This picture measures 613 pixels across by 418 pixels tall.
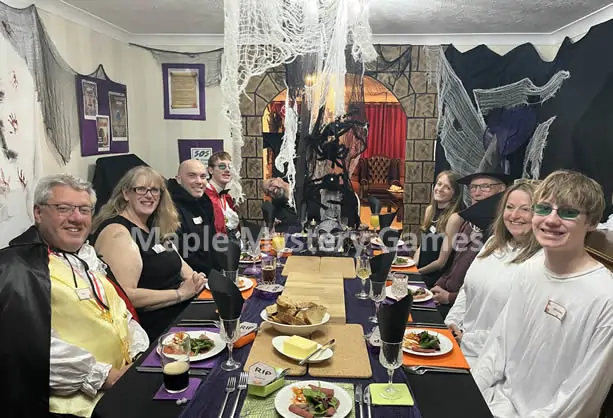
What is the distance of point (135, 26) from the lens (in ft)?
14.2

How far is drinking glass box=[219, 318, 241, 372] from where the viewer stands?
1.38 m

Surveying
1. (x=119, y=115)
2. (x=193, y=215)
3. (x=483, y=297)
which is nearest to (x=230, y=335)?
(x=483, y=297)

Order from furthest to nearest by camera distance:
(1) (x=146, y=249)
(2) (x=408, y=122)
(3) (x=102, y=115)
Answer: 1. (2) (x=408, y=122)
2. (3) (x=102, y=115)
3. (1) (x=146, y=249)

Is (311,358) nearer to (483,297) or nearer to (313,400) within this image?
(313,400)

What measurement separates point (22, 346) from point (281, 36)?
162 centimetres

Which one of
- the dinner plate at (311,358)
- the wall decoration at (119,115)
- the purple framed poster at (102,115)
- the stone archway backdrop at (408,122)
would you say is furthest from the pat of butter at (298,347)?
the stone archway backdrop at (408,122)

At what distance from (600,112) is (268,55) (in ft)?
9.33

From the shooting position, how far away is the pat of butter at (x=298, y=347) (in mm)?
1444

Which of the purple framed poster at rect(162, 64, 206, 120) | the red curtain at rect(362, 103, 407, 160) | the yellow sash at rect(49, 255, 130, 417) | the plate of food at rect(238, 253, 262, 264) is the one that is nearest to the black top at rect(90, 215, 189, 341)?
the plate of food at rect(238, 253, 262, 264)

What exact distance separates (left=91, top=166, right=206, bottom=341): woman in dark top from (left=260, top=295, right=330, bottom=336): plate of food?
2.23ft

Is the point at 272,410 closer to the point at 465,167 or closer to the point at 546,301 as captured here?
the point at 546,301

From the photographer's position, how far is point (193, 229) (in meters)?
3.04

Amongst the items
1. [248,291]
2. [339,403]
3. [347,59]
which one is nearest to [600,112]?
[347,59]

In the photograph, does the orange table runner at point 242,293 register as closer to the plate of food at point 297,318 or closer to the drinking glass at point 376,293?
the plate of food at point 297,318
